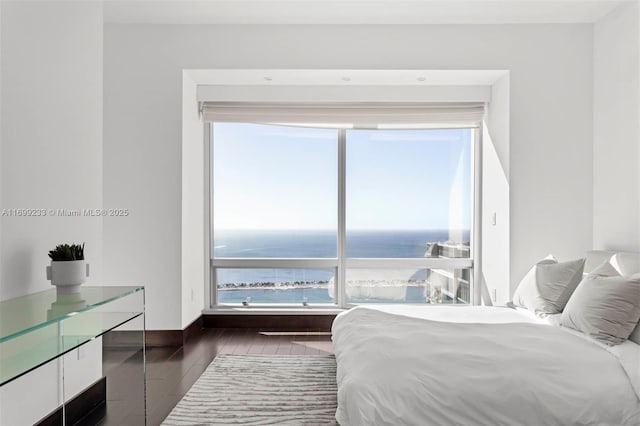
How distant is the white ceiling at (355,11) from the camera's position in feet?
12.3

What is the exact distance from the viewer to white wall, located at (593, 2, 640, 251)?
11.7ft

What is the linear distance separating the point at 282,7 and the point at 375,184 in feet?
6.37

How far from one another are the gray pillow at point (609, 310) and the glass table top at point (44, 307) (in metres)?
2.40

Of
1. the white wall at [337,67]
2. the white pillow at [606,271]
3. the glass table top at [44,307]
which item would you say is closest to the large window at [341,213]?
the white wall at [337,67]

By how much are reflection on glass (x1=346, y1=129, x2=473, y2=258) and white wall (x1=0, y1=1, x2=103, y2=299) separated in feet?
8.68

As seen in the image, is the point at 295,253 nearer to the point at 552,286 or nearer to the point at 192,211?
the point at 192,211

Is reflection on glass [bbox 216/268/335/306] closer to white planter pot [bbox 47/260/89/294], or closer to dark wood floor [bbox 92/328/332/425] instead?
dark wood floor [bbox 92/328/332/425]

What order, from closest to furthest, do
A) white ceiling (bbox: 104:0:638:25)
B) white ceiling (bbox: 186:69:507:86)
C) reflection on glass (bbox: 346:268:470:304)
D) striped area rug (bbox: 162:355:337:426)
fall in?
striped area rug (bbox: 162:355:337:426), white ceiling (bbox: 104:0:638:25), white ceiling (bbox: 186:69:507:86), reflection on glass (bbox: 346:268:470:304)

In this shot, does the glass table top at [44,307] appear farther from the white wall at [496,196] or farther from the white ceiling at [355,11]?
the white wall at [496,196]

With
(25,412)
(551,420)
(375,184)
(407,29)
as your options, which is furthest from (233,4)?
(551,420)

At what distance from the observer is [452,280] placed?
491 centimetres

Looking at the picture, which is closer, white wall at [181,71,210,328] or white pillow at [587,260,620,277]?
white pillow at [587,260,620,277]

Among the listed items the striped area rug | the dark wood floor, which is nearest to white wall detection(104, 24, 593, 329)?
the dark wood floor

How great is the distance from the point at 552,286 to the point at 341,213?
2190mm
